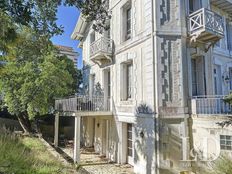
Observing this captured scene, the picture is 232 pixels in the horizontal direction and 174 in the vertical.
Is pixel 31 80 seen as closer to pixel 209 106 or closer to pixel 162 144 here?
pixel 162 144

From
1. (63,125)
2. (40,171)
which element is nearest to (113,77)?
(40,171)

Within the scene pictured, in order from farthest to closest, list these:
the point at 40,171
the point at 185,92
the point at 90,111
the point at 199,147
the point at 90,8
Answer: the point at 90,111 → the point at 185,92 → the point at 199,147 → the point at 90,8 → the point at 40,171

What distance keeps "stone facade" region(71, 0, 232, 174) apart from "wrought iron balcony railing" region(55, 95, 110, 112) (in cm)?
137

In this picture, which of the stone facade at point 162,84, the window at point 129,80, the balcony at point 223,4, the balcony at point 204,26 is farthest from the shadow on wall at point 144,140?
the balcony at point 223,4

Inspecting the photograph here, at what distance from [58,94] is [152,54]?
769cm

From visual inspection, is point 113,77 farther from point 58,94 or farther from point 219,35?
point 219,35

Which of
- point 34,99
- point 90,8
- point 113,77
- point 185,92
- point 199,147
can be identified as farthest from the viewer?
point 34,99

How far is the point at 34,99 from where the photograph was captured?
555 inches

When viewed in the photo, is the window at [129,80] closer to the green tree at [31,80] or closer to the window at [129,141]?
the window at [129,141]

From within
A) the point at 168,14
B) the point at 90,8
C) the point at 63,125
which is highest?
the point at 168,14

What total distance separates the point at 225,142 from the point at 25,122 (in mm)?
14635

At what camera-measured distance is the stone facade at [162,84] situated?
909 centimetres

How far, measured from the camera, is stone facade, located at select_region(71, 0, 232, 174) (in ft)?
29.8

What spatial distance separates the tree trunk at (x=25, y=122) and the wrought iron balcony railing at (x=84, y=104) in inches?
205
